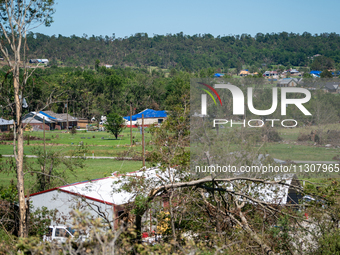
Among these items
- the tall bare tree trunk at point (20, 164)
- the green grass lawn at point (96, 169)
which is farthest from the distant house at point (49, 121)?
the tall bare tree trunk at point (20, 164)

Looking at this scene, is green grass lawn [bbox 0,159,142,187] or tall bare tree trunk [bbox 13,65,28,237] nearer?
tall bare tree trunk [bbox 13,65,28,237]

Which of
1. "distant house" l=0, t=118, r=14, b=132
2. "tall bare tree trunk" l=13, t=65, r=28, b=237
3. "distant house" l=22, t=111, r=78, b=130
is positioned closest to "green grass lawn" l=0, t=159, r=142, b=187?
"tall bare tree trunk" l=13, t=65, r=28, b=237

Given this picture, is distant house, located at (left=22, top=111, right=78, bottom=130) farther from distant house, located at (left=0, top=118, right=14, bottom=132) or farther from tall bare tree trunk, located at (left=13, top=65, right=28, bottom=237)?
tall bare tree trunk, located at (left=13, top=65, right=28, bottom=237)

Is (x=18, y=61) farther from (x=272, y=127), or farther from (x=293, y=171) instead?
(x=293, y=171)

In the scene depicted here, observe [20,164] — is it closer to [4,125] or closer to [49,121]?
[4,125]

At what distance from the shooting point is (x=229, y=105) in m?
12.7

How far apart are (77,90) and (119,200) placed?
78.9 m

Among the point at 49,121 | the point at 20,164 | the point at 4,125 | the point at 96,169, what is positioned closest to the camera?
the point at 20,164

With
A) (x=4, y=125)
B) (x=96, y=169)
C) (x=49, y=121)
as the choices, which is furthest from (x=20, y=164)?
(x=49, y=121)

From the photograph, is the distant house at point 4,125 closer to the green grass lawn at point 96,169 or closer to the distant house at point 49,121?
the distant house at point 49,121

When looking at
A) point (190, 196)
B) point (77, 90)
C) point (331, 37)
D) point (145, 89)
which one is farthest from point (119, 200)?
point (331, 37)

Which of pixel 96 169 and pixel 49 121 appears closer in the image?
pixel 96 169

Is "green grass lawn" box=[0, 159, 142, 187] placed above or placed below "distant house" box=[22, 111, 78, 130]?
below

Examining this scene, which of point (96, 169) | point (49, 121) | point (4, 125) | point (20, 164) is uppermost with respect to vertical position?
point (20, 164)
